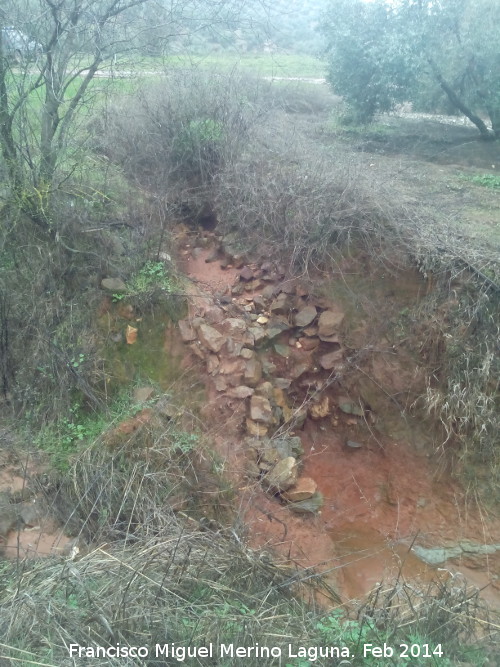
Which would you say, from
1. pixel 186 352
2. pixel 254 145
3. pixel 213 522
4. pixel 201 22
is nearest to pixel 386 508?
pixel 213 522

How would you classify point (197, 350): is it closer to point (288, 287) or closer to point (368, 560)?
point (288, 287)

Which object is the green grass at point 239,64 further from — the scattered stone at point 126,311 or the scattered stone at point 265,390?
the scattered stone at point 265,390

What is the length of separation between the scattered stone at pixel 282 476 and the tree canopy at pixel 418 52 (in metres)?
6.60

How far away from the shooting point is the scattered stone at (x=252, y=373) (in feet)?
20.7

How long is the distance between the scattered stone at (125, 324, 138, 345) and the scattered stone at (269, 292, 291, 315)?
1.56 meters

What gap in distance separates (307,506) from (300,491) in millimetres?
156

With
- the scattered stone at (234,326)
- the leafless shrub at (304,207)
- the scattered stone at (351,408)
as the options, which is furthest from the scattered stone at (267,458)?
the leafless shrub at (304,207)

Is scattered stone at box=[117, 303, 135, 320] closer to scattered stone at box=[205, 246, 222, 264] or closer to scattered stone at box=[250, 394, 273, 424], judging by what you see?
scattered stone at box=[205, 246, 222, 264]

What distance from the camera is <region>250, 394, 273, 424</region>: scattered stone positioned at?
6.12m

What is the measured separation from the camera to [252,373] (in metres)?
6.33

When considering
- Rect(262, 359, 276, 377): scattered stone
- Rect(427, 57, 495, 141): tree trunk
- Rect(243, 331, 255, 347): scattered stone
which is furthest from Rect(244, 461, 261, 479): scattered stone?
Rect(427, 57, 495, 141): tree trunk

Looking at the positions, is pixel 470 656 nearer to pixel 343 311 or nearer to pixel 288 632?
pixel 288 632

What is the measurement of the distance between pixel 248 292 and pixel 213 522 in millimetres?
2949

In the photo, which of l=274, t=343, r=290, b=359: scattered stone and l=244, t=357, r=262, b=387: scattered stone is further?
l=274, t=343, r=290, b=359: scattered stone
